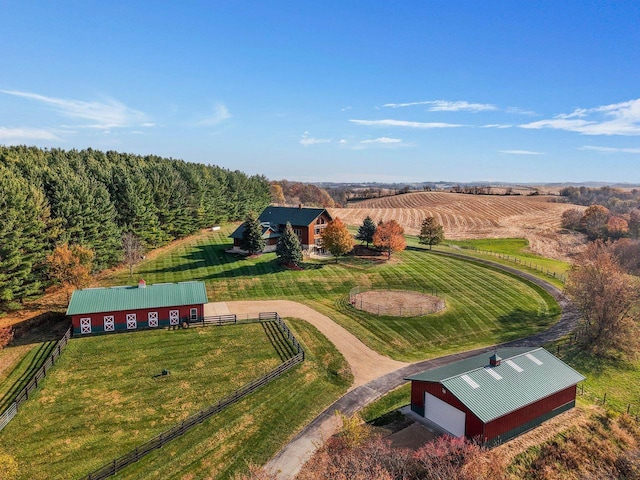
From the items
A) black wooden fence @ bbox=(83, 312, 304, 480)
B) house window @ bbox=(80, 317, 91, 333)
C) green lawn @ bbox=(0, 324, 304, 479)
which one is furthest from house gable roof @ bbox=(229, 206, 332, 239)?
black wooden fence @ bbox=(83, 312, 304, 480)

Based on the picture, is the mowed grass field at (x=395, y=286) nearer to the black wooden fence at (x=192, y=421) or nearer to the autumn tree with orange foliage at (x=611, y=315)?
the autumn tree with orange foliage at (x=611, y=315)

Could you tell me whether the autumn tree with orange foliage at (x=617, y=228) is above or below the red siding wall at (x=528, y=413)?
above

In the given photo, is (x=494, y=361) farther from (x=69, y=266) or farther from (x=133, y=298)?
(x=69, y=266)

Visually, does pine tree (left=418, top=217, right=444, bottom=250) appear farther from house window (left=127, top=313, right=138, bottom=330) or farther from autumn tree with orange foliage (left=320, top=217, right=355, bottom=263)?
Result: house window (left=127, top=313, right=138, bottom=330)

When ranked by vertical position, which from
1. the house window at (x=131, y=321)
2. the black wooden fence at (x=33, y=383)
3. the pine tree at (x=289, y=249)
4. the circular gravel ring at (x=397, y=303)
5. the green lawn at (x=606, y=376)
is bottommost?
the green lawn at (x=606, y=376)

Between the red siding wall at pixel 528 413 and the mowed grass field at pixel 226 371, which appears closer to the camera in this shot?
the mowed grass field at pixel 226 371

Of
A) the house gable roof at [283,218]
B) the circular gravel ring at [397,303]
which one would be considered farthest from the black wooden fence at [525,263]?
the house gable roof at [283,218]

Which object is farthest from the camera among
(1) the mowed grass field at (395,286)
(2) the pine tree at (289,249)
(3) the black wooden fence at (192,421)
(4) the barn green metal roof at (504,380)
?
(2) the pine tree at (289,249)

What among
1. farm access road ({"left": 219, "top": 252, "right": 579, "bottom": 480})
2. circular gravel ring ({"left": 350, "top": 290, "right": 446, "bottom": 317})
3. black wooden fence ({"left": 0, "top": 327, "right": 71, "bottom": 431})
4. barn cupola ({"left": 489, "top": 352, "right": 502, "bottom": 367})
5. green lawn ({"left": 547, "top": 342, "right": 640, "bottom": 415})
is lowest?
green lawn ({"left": 547, "top": 342, "right": 640, "bottom": 415})
